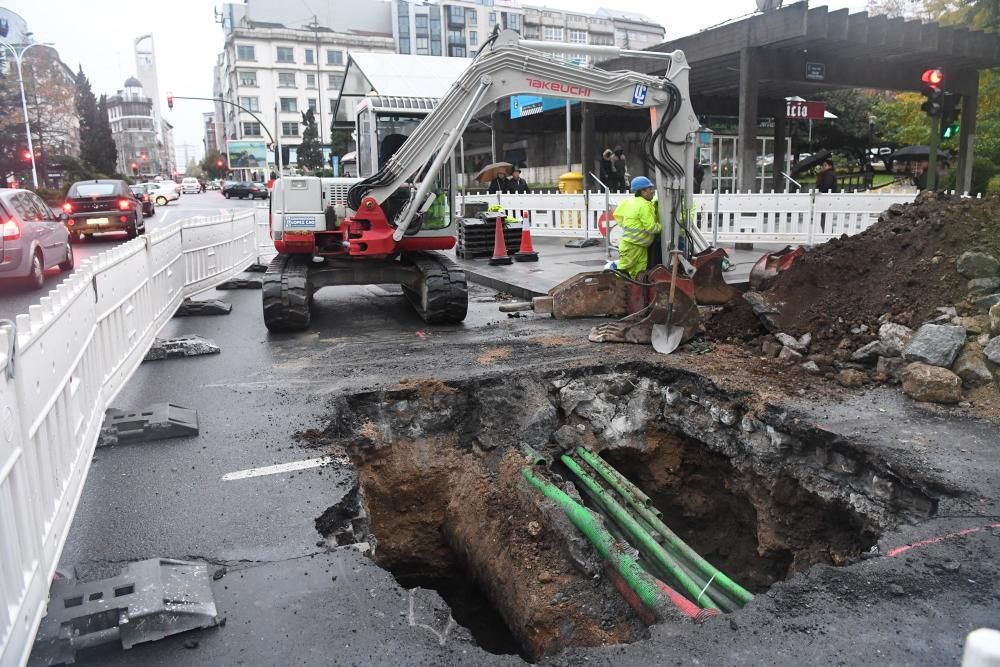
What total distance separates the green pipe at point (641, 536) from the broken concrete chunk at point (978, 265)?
436cm

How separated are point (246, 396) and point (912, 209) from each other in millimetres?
7757

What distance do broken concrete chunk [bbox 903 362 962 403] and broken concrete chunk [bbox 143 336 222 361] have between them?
7.08m

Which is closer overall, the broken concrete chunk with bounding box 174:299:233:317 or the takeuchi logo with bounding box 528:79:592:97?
the takeuchi logo with bounding box 528:79:592:97

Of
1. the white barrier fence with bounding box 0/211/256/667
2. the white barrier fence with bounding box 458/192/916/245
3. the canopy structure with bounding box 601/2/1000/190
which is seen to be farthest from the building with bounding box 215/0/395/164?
the white barrier fence with bounding box 0/211/256/667

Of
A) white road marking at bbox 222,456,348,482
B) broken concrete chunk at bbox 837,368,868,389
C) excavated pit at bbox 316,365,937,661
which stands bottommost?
excavated pit at bbox 316,365,937,661

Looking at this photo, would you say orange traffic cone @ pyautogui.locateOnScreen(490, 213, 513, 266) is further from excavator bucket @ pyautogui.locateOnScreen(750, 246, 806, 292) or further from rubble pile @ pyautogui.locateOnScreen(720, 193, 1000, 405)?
rubble pile @ pyautogui.locateOnScreen(720, 193, 1000, 405)

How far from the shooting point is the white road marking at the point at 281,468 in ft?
15.7

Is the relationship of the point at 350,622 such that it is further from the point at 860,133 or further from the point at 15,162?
the point at 15,162

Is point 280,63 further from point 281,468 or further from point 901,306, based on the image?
point 281,468

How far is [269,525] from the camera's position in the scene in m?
4.11

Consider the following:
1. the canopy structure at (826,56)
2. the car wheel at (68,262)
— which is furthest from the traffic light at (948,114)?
the car wheel at (68,262)

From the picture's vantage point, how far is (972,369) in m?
5.86

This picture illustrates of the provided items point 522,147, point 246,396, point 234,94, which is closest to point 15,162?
point 522,147

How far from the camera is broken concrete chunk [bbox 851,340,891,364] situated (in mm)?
6609
